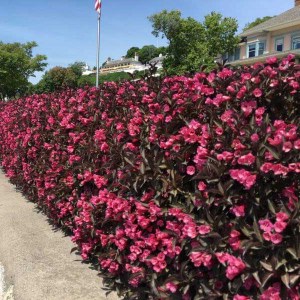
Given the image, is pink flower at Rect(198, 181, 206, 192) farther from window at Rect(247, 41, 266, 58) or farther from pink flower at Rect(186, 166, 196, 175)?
window at Rect(247, 41, 266, 58)

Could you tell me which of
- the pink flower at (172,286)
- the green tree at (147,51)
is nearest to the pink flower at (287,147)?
the pink flower at (172,286)

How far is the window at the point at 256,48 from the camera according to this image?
41156 millimetres

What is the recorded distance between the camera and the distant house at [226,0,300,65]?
36.1m

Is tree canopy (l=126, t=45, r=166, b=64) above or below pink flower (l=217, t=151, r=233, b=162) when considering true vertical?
above

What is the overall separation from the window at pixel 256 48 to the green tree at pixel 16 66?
2128cm

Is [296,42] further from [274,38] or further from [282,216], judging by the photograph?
[282,216]

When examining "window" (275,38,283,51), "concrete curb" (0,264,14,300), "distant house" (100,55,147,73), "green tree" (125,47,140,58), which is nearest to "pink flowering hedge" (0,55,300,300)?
"concrete curb" (0,264,14,300)

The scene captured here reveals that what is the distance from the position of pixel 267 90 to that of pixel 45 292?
228 cm

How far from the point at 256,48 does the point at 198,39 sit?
7.44m

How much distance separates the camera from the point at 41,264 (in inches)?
148

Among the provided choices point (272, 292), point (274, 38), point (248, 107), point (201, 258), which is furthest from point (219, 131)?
point (274, 38)

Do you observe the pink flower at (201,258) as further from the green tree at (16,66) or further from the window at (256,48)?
the window at (256,48)

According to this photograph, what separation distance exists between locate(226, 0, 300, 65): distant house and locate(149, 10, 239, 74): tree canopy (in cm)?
169

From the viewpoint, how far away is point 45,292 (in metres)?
3.25
